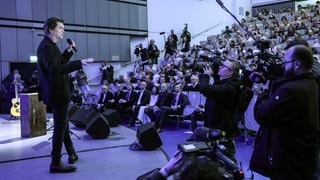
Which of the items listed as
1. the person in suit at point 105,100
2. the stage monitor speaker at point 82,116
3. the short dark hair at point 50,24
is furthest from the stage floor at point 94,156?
the person in suit at point 105,100

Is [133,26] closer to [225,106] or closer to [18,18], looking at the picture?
[18,18]

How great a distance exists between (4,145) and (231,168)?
18.2 ft

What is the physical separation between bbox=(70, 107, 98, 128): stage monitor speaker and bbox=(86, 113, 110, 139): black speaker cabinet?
102 cm

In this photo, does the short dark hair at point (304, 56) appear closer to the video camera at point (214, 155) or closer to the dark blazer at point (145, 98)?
the video camera at point (214, 155)

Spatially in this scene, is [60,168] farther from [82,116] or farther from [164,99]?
[164,99]

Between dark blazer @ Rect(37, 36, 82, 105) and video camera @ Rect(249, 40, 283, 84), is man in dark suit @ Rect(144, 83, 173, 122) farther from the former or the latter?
video camera @ Rect(249, 40, 283, 84)

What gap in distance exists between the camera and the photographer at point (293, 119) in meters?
2.06

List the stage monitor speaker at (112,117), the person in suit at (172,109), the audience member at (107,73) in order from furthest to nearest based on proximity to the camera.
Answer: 1. the audience member at (107,73)
2. the stage monitor speaker at (112,117)
3. the person in suit at (172,109)

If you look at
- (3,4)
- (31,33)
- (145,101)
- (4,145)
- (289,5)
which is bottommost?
(4,145)

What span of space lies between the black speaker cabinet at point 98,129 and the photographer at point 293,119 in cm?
487

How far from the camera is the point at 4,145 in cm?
623

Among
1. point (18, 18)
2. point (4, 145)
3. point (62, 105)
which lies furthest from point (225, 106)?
point (18, 18)

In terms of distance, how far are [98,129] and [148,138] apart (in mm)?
1514

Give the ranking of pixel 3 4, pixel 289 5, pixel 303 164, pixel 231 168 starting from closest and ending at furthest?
pixel 231 168 < pixel 303 164 < pixel 3 4 < pixel 289 5
